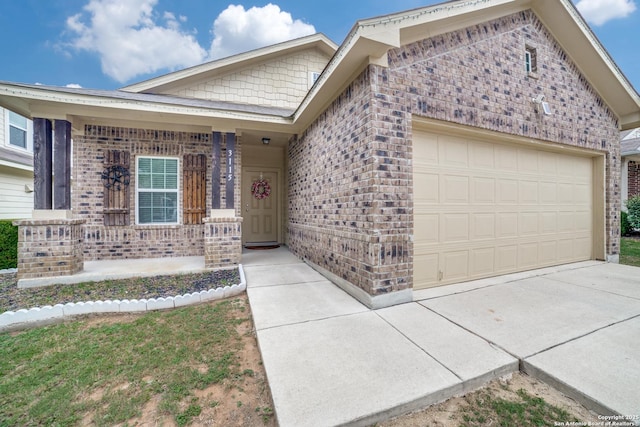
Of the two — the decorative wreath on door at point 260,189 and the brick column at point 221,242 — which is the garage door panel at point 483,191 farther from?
the decorative wreath on door at point 260,189

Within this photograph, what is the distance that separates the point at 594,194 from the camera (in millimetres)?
5871

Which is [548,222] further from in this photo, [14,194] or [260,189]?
[14,194]

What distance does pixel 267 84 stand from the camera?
782 cm

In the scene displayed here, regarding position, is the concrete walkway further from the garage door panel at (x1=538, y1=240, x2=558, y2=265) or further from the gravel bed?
the garage door panel at (x1=538, y1=240, x2=558, y2=265)

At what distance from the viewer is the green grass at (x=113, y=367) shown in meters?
1.83

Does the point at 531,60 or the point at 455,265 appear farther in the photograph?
the point at 531,60

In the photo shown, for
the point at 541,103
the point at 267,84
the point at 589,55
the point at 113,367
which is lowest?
the point at 113,367

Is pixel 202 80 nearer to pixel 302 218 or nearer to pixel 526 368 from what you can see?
pixel 302 218

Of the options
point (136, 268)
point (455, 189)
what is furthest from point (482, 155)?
point (136, 268)

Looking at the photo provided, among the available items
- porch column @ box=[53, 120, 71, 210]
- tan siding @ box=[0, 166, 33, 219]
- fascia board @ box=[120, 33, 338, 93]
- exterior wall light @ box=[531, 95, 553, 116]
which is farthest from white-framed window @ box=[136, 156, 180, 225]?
exterior wall light @ box=[531, 95, 553, 116]

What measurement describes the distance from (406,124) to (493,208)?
238cm

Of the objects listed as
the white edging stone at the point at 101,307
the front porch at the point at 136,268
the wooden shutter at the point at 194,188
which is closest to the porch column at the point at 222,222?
the front porch at the point at 136,268

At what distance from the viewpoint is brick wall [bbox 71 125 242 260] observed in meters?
5.71

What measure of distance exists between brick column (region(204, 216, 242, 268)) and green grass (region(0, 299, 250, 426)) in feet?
6.40
